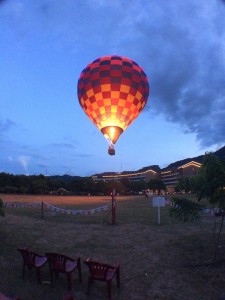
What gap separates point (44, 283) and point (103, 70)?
695 inches

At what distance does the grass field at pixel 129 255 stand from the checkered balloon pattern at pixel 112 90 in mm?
8502

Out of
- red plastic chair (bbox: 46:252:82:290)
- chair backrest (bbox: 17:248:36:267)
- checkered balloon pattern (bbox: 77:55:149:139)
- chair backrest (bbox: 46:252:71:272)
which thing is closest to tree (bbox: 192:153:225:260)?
red plastic chair (bbox: 46:252:82:290)

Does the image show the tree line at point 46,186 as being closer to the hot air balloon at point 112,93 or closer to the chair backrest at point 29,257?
the hot air balloon at point 112,93

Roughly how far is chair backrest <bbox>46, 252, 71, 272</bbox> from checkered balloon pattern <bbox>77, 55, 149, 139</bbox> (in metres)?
15.3

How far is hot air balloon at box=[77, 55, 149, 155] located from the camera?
24422 millimetres

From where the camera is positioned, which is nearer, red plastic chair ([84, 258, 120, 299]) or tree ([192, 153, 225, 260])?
red plastic chair ([84, 258, 120, 299])

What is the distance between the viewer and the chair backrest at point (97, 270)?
32.7 ft

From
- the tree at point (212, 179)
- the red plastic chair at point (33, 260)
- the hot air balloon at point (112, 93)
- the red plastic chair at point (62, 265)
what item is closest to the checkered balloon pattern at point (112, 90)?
the hot air balloon at point (112, 93)

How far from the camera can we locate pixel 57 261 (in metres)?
10.8

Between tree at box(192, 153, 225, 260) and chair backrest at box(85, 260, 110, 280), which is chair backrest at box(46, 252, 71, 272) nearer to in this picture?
chair backrest at box(85, 260, 110, 280)

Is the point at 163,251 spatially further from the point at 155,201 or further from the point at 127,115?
the point at 127,115

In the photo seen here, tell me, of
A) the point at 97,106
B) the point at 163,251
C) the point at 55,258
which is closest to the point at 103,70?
the point at 97,106

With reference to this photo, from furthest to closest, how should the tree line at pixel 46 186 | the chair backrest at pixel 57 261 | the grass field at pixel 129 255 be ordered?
the tree line at pixel 46 186 < the chair backrest at pixel 57 261 < the grass field at pixel 129 255

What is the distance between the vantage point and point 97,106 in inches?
981
